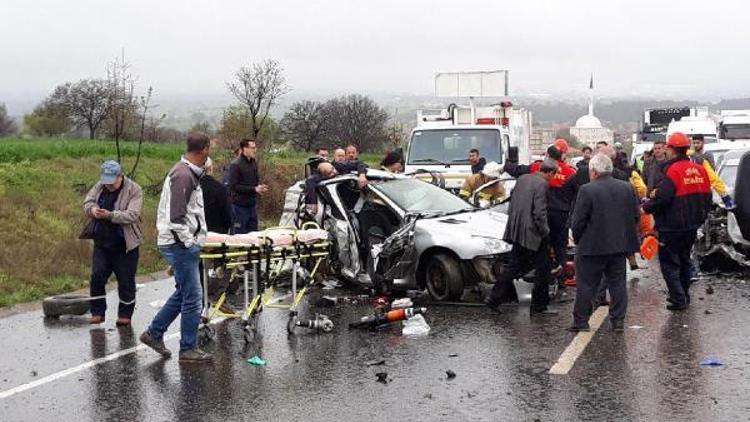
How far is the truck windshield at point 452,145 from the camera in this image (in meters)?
18.9

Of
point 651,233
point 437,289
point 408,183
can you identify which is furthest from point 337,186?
point 651,233

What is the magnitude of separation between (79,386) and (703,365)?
502 cm

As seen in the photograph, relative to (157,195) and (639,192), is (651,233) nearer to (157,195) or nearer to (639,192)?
(639,192)

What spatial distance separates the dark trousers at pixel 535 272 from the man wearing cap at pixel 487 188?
3.53m

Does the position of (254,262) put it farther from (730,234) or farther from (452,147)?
(452,147)

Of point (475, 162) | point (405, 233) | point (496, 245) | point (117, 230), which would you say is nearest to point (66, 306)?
point (117, 230)

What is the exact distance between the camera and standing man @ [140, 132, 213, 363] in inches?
310

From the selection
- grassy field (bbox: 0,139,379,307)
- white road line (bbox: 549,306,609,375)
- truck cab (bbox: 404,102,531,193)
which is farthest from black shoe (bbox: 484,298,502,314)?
truck cab (bbox: 404,102,531,193)

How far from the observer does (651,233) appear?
12.7 metres

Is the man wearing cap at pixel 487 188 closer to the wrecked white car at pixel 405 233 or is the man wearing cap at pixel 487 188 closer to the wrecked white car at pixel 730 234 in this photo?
the wrecked white car at pixel 405 233

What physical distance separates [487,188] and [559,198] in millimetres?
2686

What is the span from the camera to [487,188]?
1380cm

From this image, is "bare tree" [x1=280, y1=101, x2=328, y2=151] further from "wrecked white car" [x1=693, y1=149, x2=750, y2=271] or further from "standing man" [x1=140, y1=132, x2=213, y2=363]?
"standing man" [x1=140, y1=132, x2=213, y2=363]

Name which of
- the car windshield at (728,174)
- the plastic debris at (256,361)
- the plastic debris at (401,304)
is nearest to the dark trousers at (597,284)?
the plastic debris at (401,304)
